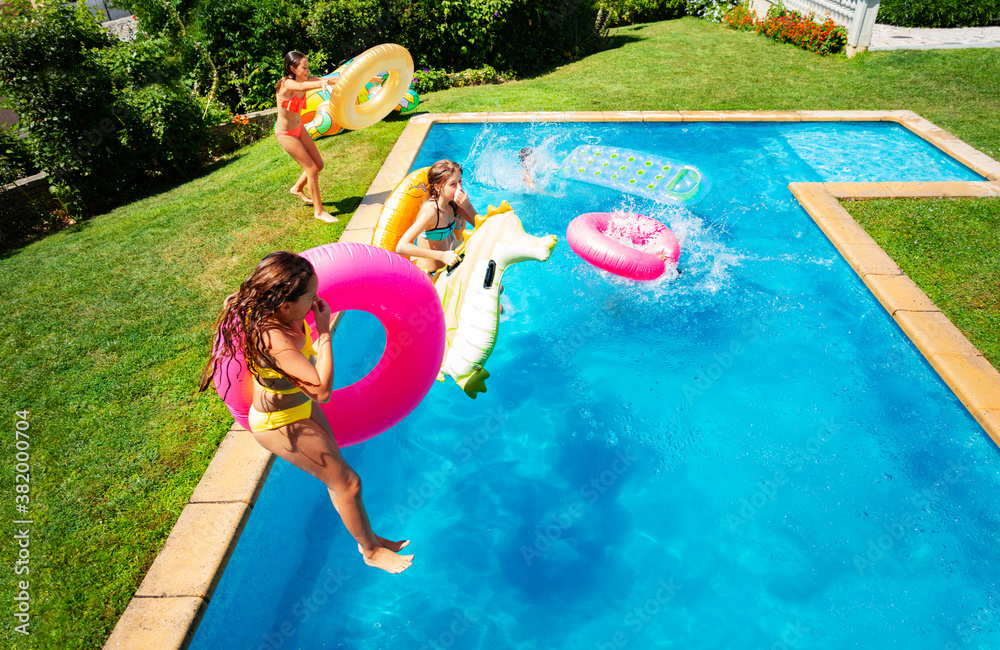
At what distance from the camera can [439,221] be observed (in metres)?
5.34

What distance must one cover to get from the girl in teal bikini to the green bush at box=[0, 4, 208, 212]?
6.47m

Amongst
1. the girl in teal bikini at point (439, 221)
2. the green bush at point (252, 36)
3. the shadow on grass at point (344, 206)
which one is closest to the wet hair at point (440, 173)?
the girl in teal bikini at point (439, 221)

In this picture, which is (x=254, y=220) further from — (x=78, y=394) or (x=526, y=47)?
(x=526, y=47)

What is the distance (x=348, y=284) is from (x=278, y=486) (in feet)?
6.00

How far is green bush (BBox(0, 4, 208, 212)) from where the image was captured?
7965 mm

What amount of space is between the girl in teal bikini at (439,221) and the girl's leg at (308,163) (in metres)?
2.81

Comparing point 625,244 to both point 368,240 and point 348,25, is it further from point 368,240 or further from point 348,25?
point 348,25

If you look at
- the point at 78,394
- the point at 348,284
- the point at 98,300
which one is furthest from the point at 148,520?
the point at 98,300

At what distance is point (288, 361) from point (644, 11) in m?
20.8

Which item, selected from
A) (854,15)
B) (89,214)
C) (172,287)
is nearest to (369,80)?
(172,287)

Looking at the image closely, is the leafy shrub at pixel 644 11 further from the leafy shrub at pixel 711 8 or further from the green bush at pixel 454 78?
the green bush at pixel 454 78

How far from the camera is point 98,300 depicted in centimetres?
634

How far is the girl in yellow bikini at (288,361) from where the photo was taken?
2.86 metres

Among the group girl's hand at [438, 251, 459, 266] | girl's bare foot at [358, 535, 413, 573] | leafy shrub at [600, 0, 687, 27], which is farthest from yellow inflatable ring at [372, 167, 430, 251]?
leafy shrub at [600, 0, 687, 27]
